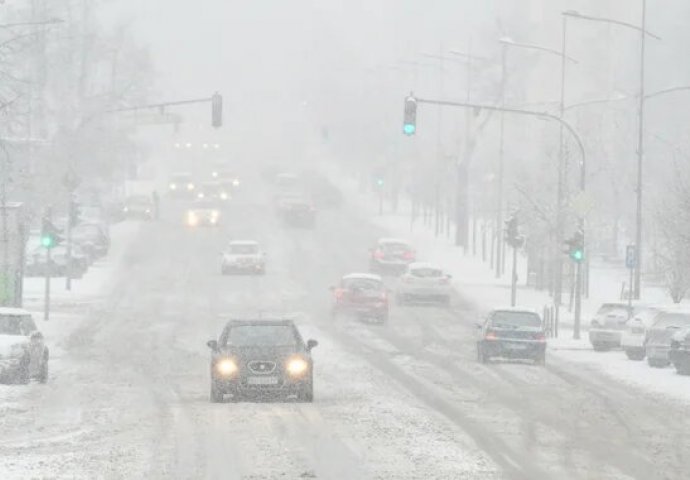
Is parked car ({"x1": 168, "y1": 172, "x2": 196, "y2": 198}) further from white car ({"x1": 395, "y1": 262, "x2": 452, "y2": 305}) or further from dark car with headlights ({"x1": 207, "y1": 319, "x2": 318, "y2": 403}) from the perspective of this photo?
dark car with headlights ({"x1": 207, "y1": 319, "x2": 318, "y2": 403})

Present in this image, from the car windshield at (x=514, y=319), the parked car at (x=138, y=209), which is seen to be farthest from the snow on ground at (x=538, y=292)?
the parked car at (x=138, y=209)

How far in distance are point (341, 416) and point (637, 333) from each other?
17304mm

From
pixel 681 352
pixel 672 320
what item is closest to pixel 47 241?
pixel 672 320

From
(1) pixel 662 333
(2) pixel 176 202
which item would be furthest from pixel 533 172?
(1) pixel 662 333

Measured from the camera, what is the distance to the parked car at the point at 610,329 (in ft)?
162

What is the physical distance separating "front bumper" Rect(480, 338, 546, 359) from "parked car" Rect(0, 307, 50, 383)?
11.2 meters

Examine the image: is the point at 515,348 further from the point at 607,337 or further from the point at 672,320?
the point at 607,337

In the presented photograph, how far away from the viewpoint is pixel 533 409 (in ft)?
A: 107

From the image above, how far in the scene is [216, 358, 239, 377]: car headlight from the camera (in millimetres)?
31752

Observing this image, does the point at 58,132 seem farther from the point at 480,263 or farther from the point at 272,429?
the point at 272,429

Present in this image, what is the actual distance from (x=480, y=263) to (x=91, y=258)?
18014mm

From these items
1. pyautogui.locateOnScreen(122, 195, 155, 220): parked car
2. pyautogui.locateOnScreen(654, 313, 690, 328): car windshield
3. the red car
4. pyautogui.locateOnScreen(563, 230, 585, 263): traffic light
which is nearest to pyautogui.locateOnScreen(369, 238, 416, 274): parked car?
the red car

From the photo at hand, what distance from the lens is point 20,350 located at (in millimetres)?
35812

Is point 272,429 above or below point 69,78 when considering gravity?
below
